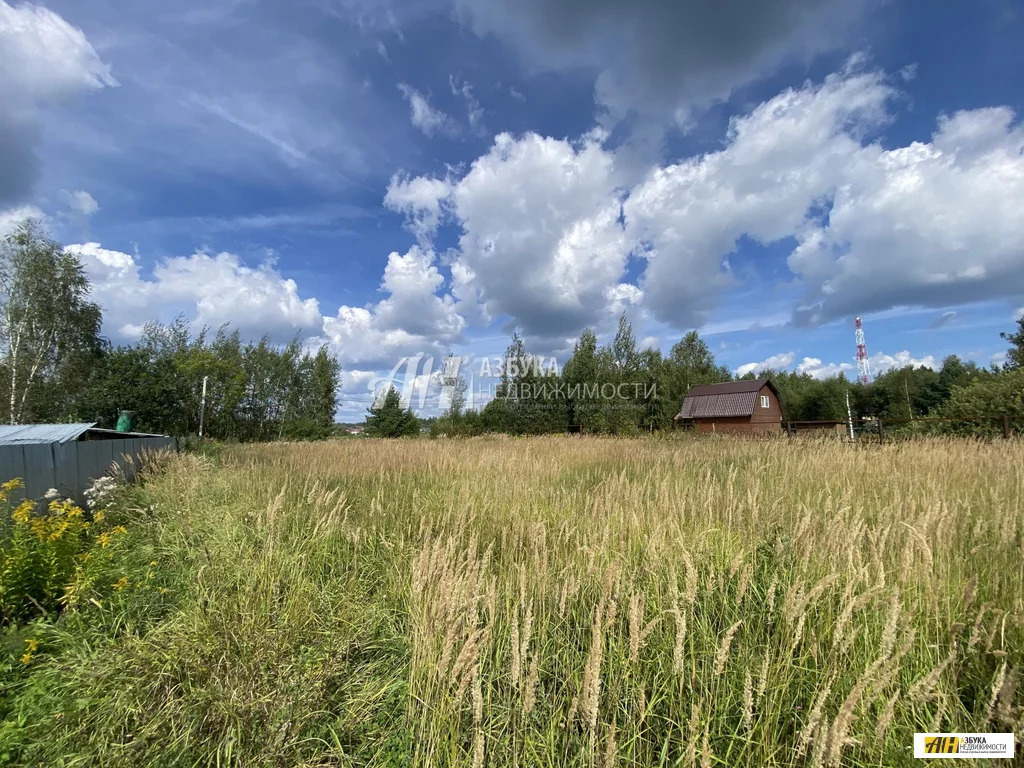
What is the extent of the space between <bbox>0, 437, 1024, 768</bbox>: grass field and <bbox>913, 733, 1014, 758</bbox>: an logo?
7cm

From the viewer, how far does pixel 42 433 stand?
6930mm

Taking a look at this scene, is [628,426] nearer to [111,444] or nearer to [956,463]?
[956,463]

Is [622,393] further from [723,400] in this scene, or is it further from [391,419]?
[391,419]

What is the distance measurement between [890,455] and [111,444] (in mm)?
12626

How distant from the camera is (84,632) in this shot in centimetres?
277

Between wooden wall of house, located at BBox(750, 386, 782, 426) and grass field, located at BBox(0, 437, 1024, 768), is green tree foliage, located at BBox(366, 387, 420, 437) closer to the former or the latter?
wooden wall of house, located at BBox(750, 386, 782, 426)

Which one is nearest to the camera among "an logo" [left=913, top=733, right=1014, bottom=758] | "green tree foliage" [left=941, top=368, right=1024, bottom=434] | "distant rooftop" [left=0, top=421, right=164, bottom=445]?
"an logo" [left=913, top=733, right=1014, bottom=758]

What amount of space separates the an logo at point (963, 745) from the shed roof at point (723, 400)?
33205 millimetres

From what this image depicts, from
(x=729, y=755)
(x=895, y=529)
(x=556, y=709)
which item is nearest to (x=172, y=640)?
(x=556, y=709)

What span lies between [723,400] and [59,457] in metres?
35.5

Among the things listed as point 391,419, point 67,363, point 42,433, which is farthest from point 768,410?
point 67,363

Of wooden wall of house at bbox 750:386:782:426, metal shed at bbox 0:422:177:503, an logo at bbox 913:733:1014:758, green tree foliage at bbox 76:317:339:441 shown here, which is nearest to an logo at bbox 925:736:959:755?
an logo at bbox 913:733:1014:758

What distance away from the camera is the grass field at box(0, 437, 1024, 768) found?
4.92 feet

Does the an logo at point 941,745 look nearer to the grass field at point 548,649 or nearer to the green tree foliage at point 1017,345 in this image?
the grass field at point 548,649
